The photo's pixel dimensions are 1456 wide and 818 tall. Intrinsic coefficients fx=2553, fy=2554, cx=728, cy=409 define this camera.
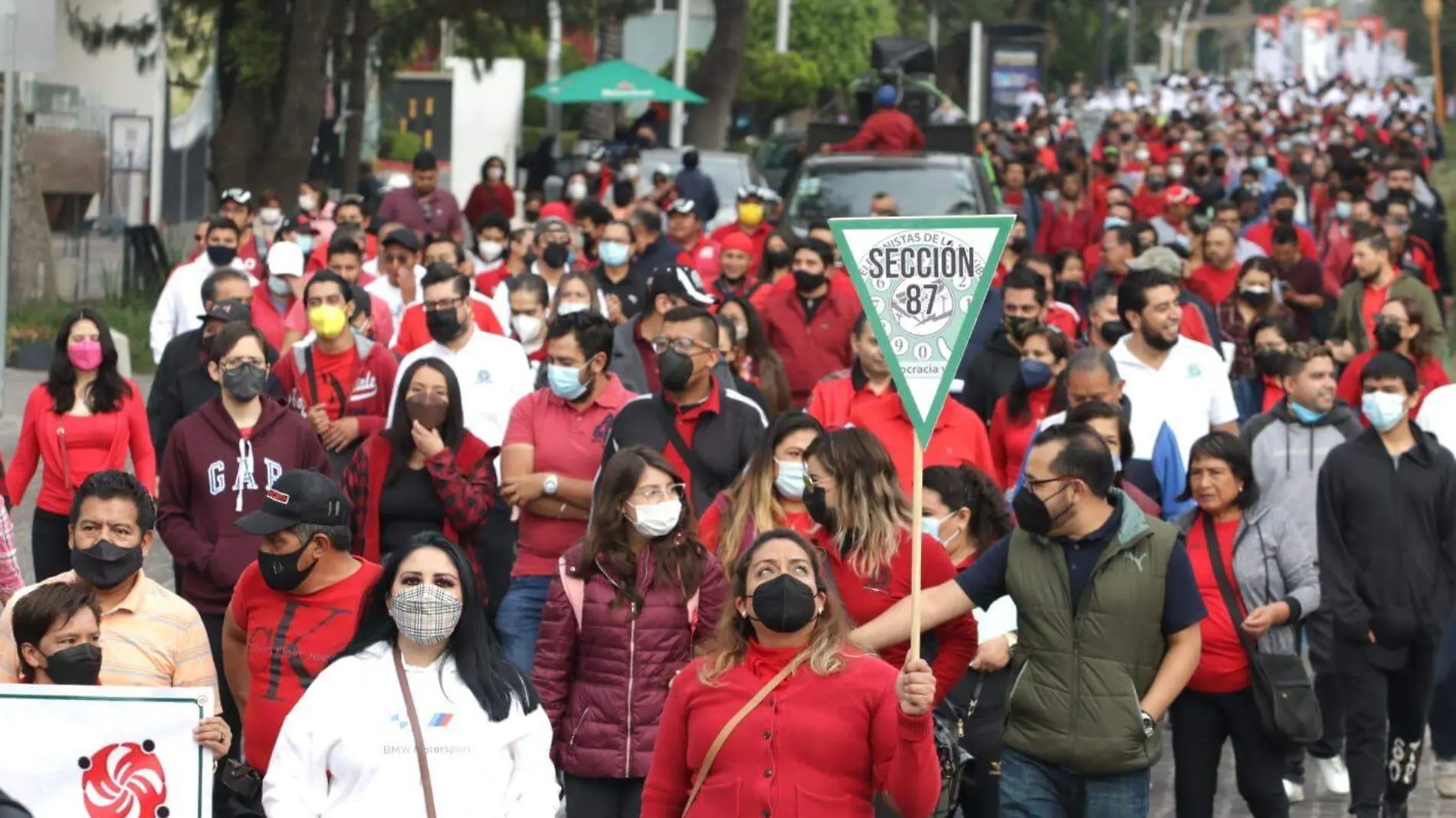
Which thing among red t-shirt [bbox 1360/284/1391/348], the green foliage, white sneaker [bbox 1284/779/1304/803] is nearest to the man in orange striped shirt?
white sneaker [bbox 1284/779/1304/803]

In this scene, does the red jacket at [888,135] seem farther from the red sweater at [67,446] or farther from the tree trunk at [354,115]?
the red sweater at [67,446]

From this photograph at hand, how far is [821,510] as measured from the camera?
7457 millimetres

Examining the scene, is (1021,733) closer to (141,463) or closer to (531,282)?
(141,463)

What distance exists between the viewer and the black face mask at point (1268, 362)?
1209cm

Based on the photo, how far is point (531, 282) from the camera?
41.3ft

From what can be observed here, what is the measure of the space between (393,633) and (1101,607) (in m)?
2.05

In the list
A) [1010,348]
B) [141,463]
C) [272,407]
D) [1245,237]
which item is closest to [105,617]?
[272,407]

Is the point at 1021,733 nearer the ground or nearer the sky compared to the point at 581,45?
nearer the ground

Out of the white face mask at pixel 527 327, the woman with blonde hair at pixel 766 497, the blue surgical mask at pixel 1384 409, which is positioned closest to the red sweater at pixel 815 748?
the woman with blonde hair at pixel 766 497

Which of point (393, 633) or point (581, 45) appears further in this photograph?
point (581, 45)

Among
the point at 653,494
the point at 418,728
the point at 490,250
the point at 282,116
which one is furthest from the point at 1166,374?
the point at 282,116

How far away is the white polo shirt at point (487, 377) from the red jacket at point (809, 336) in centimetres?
300

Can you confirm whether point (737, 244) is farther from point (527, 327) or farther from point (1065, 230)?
point (1065, 230)

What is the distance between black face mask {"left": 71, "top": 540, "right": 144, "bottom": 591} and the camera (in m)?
6.99
